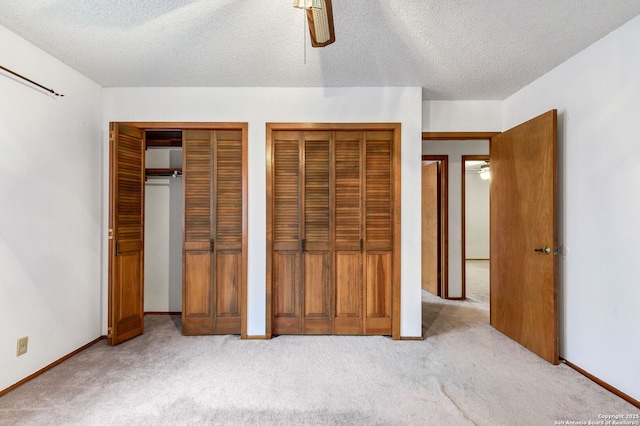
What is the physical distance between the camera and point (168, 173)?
3650mm

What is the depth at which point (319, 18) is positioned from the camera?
141 centimetres

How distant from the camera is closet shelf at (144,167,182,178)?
3590 mm

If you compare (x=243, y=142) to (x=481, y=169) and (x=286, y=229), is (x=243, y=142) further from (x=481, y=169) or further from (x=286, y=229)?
(x=481, y=169)

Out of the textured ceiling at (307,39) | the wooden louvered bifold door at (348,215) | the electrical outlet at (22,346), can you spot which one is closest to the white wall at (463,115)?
the textured ceiling at (307,39)

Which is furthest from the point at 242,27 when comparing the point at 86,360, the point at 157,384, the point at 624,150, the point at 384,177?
the point at 86,360

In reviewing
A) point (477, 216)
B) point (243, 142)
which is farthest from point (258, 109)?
point (477, 216)

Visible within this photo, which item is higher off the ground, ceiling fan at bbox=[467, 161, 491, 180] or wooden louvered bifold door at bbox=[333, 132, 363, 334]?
ceiling fan at bbox=[467, 161, 491, 180]

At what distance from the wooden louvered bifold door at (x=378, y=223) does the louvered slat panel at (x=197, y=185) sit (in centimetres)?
159

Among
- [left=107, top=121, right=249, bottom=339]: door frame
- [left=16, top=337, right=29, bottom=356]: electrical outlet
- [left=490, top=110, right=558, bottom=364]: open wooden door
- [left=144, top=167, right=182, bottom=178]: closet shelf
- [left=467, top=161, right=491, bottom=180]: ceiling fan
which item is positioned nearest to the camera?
[left=16, top=337, right=29, bottom=356]: electrical outlet

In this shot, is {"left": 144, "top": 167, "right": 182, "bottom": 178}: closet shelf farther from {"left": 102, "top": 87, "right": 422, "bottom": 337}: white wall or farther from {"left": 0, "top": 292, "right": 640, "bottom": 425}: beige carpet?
{"left": 0, "top": 292, "right": 640, "bottom": 425}: beige carpet

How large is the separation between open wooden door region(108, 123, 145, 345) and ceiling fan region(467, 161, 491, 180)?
23.2ft

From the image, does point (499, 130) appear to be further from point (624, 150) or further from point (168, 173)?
point (168, 173)

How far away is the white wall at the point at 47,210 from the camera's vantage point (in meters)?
2.16

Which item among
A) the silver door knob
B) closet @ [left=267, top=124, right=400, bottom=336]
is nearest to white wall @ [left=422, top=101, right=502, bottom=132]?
closet @ [left=267, top=124, right=400, bottom=336]
